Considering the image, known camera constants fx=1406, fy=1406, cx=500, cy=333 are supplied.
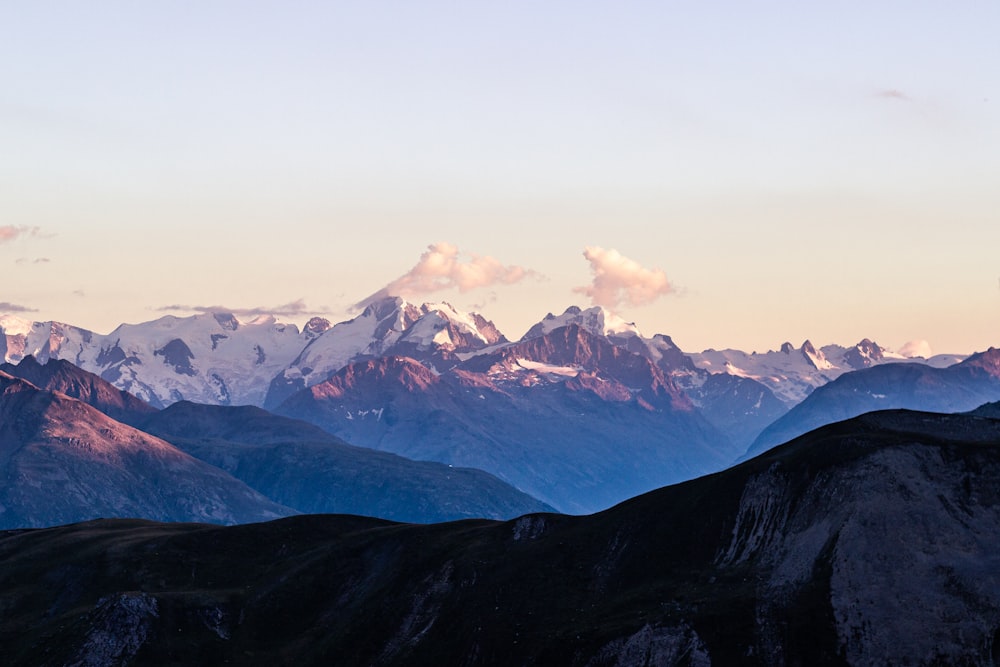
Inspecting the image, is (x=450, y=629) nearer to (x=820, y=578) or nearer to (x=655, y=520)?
(x=655, y=520)

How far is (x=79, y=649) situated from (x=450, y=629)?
53786 millimetres

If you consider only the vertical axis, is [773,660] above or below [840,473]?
below

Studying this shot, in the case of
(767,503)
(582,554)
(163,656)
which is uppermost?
(767,503)

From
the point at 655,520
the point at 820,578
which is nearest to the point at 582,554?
the point at 655,520

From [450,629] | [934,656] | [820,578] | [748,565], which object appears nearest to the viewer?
[934,656]

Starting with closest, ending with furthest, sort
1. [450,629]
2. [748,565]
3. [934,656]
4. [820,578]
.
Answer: [934,656] → [820,578] → [748,565] → [450,629]

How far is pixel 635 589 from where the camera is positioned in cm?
18075

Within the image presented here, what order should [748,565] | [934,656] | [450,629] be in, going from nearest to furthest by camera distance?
[934,656], [748,565], [450,629]

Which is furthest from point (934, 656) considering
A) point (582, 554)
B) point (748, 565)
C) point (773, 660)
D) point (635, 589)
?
point (582, 554)

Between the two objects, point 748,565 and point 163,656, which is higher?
point 748,565

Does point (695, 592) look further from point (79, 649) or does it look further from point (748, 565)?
point (79, 649)

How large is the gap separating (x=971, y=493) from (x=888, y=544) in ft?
51.3

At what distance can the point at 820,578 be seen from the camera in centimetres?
15888

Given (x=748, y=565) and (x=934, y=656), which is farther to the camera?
(x=748, y=565)
